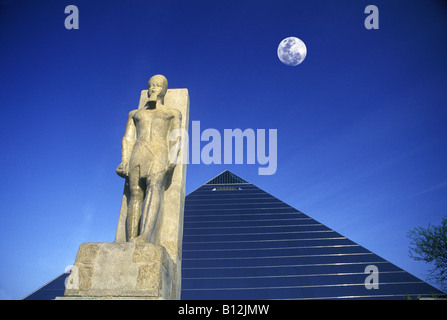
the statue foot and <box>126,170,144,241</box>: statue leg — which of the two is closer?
the statue foot

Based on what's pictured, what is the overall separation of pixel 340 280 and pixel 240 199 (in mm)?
13351

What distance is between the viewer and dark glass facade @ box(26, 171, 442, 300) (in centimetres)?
1680

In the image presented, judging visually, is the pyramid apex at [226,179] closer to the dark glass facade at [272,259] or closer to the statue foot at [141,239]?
the dark glass facade at [272,259]

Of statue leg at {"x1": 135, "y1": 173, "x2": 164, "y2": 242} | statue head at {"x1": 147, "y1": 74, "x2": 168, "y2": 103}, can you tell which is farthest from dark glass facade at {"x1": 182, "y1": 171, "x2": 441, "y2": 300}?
statue head at {"x1": 147, "y1": 74, "x2": 168, "y2": 103}

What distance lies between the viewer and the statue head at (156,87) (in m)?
3.62

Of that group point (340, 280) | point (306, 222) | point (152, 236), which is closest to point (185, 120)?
point (152, 236)

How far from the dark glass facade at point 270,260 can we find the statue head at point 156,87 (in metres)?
14.6

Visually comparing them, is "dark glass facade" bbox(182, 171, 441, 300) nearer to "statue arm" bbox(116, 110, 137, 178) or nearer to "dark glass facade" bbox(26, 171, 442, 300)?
"dark glass facade" bbox(26, 171, 442, 300)

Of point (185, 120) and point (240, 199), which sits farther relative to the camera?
point (240, 199)

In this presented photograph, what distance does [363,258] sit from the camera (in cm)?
2012

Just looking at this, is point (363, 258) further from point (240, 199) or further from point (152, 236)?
point (152, 236)

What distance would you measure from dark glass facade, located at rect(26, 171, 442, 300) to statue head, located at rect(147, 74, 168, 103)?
14.6 m

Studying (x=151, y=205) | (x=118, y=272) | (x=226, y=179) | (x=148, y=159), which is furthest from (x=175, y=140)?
(x=226, y=179)

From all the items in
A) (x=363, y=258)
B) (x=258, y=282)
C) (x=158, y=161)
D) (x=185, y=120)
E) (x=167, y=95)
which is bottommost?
(x=258, y=282)
